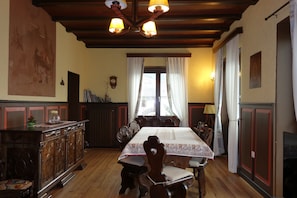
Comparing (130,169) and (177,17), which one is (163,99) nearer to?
(177,17)

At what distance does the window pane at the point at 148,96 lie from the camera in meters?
7.64

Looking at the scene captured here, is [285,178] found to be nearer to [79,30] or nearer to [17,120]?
[17,120]

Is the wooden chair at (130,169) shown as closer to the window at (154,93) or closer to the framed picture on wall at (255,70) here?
the framed picture on wall at (255,70)

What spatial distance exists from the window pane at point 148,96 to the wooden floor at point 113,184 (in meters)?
2.24

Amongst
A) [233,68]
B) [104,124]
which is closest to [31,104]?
[104,124]

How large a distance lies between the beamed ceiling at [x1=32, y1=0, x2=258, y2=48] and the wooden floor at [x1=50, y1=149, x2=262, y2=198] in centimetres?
252

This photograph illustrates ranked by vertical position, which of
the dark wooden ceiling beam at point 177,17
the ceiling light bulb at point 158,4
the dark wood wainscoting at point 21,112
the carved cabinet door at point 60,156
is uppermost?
the dark wooden ceiling beam at point 177,17

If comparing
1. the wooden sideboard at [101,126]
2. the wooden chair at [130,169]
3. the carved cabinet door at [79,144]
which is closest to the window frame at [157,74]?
the wooden sideboard at [101,126]

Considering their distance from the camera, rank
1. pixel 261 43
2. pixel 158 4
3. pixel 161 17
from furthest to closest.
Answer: pixel 161 17 < pixel 261 43 < pixel 158 4

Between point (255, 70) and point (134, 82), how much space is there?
387 cm

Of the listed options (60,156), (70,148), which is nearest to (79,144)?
(70,148)

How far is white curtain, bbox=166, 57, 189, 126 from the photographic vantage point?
24.5 ft

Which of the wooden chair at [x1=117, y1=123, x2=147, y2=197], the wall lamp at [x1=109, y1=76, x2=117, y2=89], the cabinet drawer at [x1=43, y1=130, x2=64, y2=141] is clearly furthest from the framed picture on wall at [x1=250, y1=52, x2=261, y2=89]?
the wall lamp at [x1=109, y1=76, x2=117, y2=89]

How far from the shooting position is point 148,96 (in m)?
7.67
